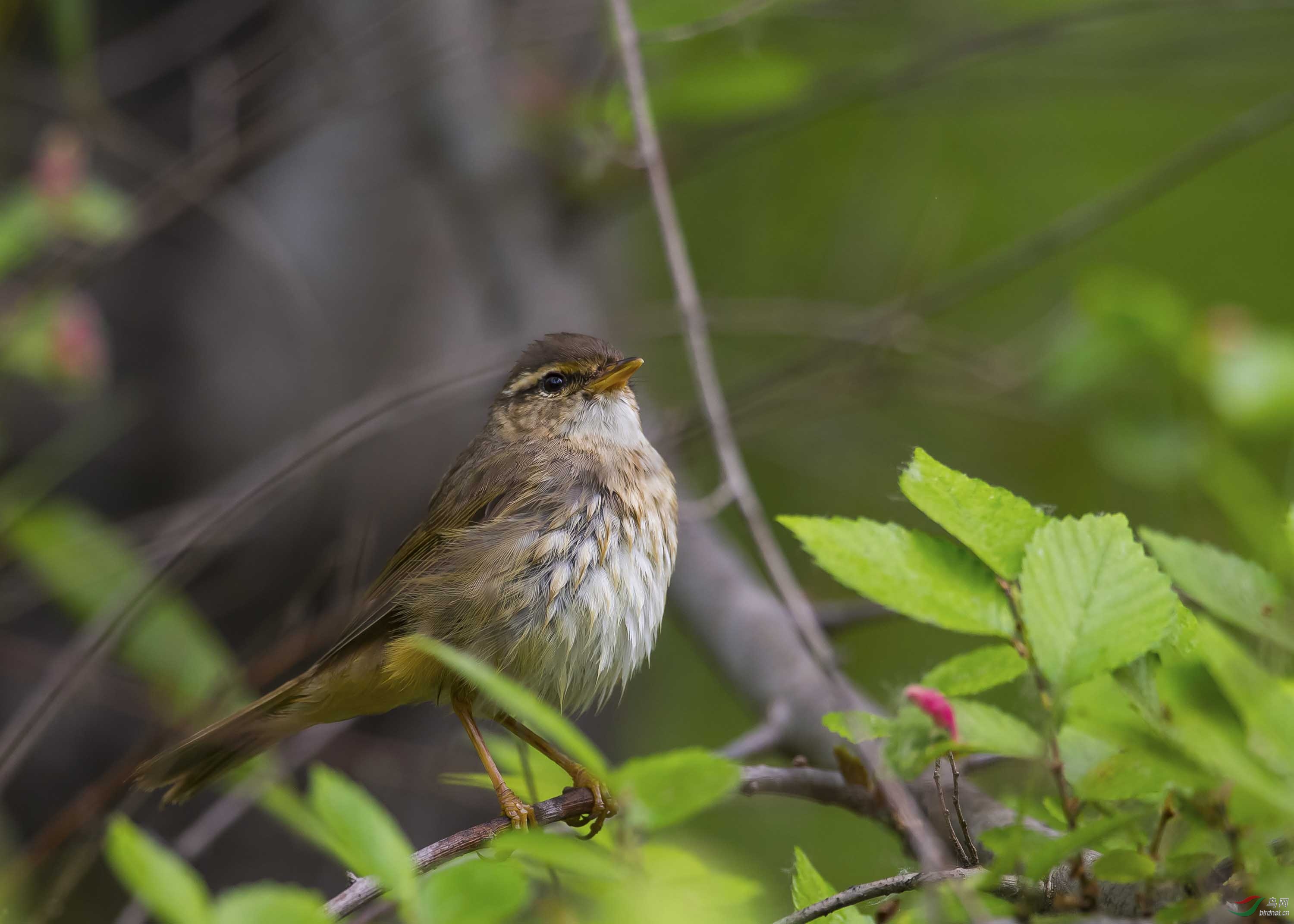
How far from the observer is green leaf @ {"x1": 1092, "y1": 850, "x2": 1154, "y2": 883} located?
1.24 m

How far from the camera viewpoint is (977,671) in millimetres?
1406

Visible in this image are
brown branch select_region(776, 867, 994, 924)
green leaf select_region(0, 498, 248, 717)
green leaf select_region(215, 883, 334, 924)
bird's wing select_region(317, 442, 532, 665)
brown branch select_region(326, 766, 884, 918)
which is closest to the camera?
green leaf select_region(215, 883, 334, 924)

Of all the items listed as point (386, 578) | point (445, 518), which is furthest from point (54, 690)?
point (445, 518)

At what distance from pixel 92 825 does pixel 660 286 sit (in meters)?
4.81

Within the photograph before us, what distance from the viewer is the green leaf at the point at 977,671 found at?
1349 mm

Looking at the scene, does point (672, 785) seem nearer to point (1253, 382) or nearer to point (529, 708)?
point (529, 708)

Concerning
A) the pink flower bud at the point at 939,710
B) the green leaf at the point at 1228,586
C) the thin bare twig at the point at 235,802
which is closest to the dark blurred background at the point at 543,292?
the thin bare twig at the point at 235,802

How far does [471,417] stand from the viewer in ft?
18.3

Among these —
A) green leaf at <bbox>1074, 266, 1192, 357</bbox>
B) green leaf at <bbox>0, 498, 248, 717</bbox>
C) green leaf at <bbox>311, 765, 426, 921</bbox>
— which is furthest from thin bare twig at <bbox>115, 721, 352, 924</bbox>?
green leaf at <bbox>1074, 266, 1192, 357</bbox>

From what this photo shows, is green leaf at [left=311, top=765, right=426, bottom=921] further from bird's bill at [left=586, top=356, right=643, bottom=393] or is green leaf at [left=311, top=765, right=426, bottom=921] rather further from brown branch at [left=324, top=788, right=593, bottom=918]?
bird's bill at [left=586, top=356, right=643, bottom=393]

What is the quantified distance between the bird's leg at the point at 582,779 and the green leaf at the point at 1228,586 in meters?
1.34

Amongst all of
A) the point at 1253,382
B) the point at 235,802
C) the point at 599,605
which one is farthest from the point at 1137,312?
the point at 235,802

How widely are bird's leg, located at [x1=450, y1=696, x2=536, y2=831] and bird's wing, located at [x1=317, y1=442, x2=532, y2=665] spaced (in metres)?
0.31

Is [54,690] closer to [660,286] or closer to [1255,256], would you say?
[660,286]
